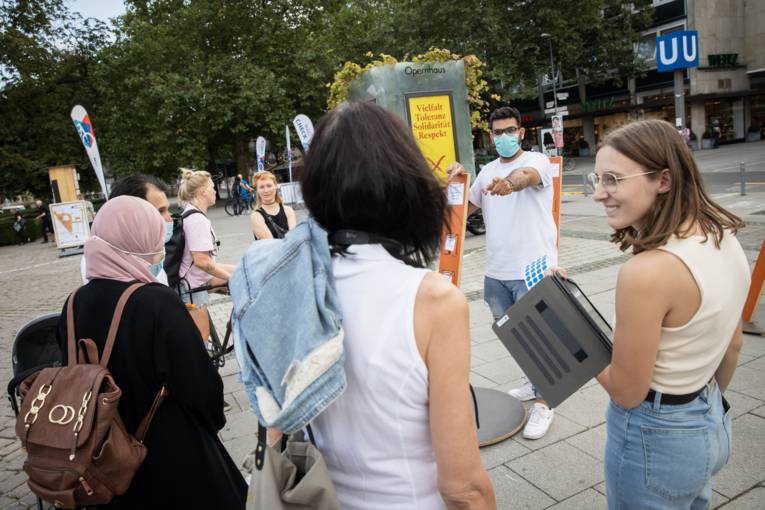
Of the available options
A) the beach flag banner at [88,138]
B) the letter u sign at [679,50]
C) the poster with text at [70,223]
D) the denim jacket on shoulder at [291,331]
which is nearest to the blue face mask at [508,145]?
the denim jacket on shoulder at [291,331]

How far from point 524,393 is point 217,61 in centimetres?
2824

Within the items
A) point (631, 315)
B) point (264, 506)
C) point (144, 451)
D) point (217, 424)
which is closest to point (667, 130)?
point (631, 315)

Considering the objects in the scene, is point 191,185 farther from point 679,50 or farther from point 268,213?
point 679,50

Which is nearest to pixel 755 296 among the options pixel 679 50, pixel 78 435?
pixel 78 435

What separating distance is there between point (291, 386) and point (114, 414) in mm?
1175

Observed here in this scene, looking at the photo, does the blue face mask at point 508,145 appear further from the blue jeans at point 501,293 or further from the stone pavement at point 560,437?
the stone pavement at point 560,437

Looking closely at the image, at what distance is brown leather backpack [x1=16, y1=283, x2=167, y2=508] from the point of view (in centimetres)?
188

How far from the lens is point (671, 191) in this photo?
5.04 ft

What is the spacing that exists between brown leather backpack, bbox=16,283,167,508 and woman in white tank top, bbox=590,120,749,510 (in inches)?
64.5

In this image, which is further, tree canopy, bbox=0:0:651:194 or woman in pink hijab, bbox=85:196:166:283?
tree canopy, bbox=0:0:651:194

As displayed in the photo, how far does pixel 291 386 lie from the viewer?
43.9 inches

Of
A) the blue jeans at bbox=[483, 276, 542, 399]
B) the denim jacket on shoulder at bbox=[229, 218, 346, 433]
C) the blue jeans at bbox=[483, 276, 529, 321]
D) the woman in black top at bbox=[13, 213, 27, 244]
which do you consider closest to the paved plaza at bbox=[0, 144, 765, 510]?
the blue jeans at bbox=[483, 276, 542, 399]

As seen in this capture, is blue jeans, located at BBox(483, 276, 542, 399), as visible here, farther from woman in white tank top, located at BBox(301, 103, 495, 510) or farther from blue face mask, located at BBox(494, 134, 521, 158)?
woman in white tank top, located at BBox(301, 103, 495, 510)

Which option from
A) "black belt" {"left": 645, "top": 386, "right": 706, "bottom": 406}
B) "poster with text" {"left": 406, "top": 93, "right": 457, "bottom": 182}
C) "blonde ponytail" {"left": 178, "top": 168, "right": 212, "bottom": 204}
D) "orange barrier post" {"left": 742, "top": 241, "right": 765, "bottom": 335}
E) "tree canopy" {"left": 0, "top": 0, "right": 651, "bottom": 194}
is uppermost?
"tree canopy" {"left": 0, "top": 0, "right": 651, "bottom": 194}
